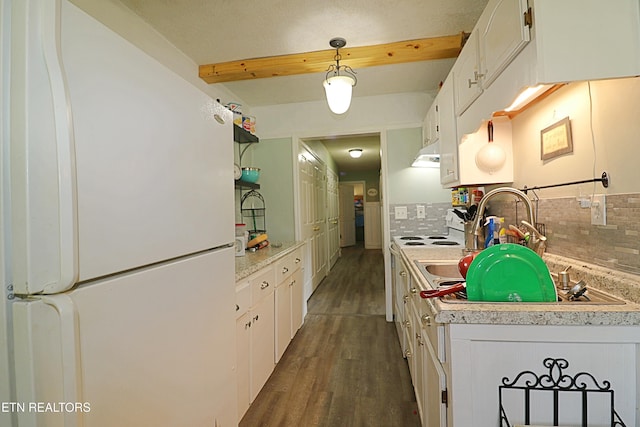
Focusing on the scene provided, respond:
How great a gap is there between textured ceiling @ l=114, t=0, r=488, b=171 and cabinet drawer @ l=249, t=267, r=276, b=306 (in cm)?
159

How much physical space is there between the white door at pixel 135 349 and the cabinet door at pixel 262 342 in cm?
53

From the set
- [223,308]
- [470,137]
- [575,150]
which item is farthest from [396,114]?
[223,308]

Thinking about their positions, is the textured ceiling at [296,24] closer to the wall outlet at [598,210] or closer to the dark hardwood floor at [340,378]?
the wall outlet at [598,210]

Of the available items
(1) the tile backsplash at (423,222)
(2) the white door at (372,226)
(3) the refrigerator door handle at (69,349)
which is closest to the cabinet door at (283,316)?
(1) the tile backsplash at (423,222)

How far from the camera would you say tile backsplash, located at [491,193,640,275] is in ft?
3.13

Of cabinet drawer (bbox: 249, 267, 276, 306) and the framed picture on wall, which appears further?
cabinet drawer (bbox: 249, 267, 276, 306)

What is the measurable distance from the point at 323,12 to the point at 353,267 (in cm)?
484

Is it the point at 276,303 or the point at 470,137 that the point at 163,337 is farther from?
the point at 470,137

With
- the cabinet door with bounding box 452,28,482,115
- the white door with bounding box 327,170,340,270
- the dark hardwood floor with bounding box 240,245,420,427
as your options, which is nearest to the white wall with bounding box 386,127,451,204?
the cabinet door with bounding box 452,28,482,115

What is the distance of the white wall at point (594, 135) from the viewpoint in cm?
96

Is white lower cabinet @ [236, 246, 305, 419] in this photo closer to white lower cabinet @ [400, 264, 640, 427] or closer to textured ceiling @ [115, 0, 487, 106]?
white lower cabinet @ [400, 264, 640, 427]

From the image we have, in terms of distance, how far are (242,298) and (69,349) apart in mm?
1016

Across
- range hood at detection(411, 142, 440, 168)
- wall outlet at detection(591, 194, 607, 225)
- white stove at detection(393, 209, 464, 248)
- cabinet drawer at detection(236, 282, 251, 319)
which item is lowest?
cabinet drawer at detection(236, 282, 251, 319)

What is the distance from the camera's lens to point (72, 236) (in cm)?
59
